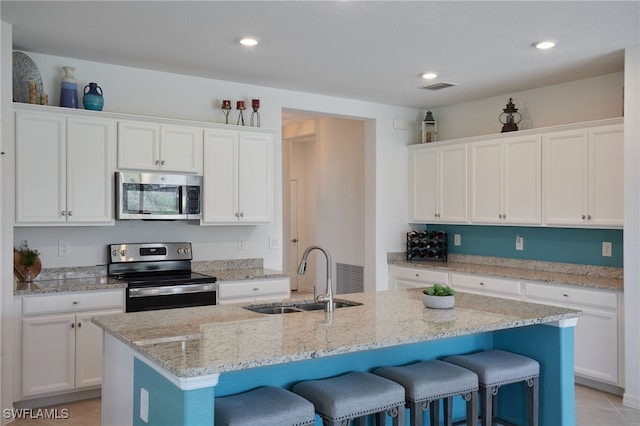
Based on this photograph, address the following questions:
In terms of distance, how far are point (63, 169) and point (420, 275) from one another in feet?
11.6

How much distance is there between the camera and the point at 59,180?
404 centimetres

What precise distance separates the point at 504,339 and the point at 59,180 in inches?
126

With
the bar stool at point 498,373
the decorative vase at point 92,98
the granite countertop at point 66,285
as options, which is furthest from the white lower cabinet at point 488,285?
the decorative vase at point 92,98

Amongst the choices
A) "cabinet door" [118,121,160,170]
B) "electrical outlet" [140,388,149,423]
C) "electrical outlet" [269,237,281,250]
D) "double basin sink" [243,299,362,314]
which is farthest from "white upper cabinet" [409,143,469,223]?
"electrical outlet" [140,388,149,423]

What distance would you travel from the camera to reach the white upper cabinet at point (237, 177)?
15.5 feet

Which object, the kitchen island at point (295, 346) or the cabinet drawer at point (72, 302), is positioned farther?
the cabinet drawer at point (72, 302)

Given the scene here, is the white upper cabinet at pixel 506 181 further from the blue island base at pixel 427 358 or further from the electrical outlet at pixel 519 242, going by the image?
the blue island base at pixel 427 358

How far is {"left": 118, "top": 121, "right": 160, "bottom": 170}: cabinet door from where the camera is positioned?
429 centimetres

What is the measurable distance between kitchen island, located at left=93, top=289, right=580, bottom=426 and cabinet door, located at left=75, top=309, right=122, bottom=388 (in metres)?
1.14

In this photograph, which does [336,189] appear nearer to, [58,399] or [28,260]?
[28,260]

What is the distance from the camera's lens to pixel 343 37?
3.81 metres

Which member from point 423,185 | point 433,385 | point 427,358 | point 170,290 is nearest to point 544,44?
point 427,358

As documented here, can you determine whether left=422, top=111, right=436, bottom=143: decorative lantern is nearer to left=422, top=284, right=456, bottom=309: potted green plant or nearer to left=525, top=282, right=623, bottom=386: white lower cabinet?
left=525, top=282, right=623, bottom=386: white lower cabinet

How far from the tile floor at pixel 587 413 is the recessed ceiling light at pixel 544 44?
2578 millimetres
